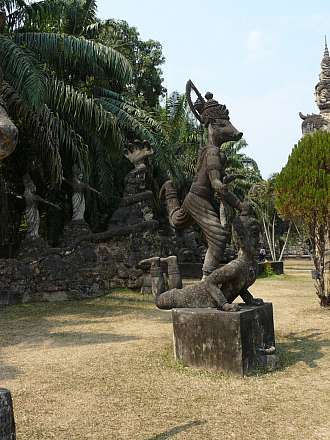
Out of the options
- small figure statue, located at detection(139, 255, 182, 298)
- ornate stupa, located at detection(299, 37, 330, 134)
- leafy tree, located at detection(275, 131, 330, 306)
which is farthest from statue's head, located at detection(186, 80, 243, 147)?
ornate stupa, located at detection(299, 37, 330, 134)

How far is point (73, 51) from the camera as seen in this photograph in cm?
1084

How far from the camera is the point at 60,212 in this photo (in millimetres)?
14461

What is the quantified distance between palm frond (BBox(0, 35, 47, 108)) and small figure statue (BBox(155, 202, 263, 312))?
16.7ft

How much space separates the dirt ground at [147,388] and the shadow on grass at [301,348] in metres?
0.01

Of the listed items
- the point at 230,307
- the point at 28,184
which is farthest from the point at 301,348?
the point at 28,184

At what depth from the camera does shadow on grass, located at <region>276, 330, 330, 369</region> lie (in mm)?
5398

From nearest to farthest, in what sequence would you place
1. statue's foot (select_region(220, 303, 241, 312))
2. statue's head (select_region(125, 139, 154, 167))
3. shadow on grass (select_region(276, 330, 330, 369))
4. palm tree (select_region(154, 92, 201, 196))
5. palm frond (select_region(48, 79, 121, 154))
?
statue's foot (select_region(220, 303, 241, 312)) < shadow on grass (select_region(276, 330, 330, 369)) < palm frond (select_region(48, 79, 121, 154)) < statue's head (select_region(125, 139, 154, 167)) < palm tree (select_region(154, 92, 201, 196))

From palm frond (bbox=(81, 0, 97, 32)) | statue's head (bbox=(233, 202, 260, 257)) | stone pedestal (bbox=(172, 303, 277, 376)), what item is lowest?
stone pedestal (bbox=(172, 303, 277, 376))

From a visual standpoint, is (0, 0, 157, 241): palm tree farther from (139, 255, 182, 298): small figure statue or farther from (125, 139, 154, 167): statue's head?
(139, 255, 182, 298): small figure statue

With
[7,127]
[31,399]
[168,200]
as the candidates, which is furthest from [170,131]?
[7,127]

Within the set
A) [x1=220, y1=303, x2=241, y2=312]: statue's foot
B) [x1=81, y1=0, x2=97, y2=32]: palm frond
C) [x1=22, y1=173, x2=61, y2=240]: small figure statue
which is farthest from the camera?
[x1=81, y1=0, x2=97, y2=32]: palm frond

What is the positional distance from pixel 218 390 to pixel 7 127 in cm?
325

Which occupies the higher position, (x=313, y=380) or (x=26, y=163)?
(x=26, y=163)

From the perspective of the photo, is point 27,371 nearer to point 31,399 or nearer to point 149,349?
point 31,399
